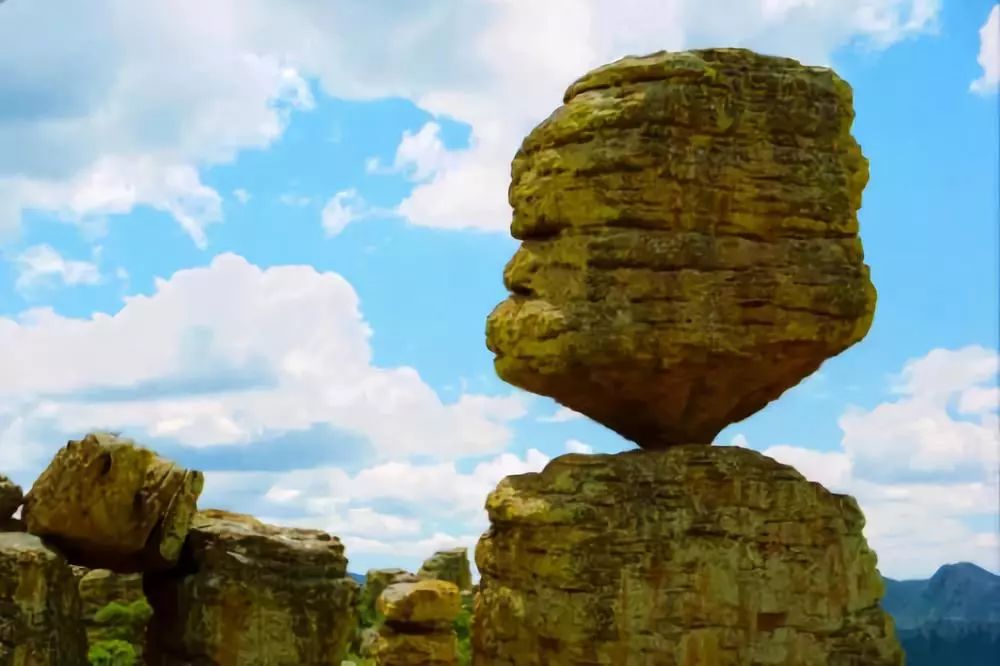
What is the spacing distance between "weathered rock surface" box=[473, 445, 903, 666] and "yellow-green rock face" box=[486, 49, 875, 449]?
2.71ft

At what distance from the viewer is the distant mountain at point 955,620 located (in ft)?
74.1

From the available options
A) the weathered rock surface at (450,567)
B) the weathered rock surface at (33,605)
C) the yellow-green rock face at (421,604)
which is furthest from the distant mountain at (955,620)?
the weathered rock surface at (33,605)

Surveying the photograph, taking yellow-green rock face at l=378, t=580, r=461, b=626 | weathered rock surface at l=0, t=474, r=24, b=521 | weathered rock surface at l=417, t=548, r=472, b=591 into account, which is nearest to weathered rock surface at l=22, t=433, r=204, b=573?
weathered rock surface at l=0, t=474, r=24, b=521

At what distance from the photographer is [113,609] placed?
21.8 metres

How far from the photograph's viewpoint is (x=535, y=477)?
11328mm

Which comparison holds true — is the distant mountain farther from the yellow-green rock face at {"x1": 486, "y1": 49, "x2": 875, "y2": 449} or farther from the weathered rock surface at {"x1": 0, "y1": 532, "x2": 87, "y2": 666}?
the weathered rock surface at {"x1": 0, "y1": 532, "x2": 87, "y2": 666}

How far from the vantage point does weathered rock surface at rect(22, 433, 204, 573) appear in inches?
498

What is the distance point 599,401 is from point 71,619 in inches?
223

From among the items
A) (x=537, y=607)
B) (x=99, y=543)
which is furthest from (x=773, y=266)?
(x=99, y=543)

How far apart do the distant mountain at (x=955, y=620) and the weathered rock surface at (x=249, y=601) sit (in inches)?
494

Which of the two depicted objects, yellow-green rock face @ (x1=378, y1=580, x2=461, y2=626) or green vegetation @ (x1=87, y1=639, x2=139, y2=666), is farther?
yellow-green rock face @ (x1=378, y1=580, x2=461, y2=626)

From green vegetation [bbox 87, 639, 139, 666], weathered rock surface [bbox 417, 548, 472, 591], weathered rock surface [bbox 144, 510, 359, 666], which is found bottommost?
green vegetation [bbox 87, 639, 139, 666]

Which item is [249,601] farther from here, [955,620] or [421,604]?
[955,620]

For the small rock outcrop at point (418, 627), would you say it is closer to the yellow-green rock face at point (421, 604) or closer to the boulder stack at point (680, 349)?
the yellow-green rock face at point (421, 604)
